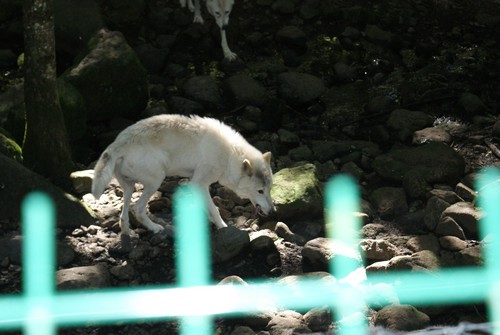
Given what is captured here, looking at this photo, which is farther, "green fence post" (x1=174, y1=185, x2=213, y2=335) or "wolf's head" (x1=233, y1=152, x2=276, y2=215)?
"wolf's head" (x1=233, y1=152, x2=276, y2=215)

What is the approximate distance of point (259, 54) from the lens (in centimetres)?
1303

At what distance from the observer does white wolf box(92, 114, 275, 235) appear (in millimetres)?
7305

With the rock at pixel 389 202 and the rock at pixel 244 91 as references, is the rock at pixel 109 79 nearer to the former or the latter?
the rock at pixel 244 91

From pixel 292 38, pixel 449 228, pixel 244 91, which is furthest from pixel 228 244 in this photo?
pixel 292 38

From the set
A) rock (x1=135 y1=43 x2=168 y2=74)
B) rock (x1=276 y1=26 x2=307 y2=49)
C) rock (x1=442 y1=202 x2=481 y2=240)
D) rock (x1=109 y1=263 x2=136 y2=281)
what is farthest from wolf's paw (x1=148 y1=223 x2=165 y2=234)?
rock (x1=276 y1=26 x2=307 y2=49)

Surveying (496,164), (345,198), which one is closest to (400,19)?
(496,164)

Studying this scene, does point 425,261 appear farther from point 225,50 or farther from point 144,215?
point 225,50

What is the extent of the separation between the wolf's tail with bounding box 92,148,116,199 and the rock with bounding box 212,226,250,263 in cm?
128

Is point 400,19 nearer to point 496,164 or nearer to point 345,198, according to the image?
point 496,164

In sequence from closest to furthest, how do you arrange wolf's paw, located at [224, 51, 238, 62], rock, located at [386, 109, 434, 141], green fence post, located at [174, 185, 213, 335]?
1. green fence post, located at [174, 185, 213, 335]
2. rock, located at [386, 109, 434, 141]
3. wolf's paw, located at [224, 51, 238, 62]

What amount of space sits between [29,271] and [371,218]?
395 cm

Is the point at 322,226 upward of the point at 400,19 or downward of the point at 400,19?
downward

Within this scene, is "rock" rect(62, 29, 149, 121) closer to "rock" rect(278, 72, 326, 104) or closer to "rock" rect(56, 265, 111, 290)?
"rock" rect(278, 72, 326, 104)

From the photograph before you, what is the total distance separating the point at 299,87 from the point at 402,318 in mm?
6203
